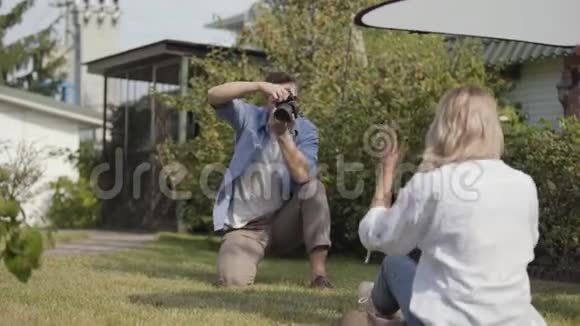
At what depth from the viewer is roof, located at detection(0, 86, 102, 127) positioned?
22.9 m

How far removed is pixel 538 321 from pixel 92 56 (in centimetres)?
3947

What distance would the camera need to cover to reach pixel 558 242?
8906 mm

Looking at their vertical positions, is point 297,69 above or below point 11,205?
above

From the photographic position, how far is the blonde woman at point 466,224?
3.45 meters

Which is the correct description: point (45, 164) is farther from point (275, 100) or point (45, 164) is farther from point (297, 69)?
point (275, 100)

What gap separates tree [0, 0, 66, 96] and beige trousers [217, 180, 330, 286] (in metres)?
28.4

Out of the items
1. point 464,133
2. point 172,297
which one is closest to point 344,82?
point 172,297

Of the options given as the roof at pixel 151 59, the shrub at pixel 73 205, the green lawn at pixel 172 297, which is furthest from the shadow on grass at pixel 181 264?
the shrub at pixel 73 205

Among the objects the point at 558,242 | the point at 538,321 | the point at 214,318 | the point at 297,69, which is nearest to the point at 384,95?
the point at 558,242

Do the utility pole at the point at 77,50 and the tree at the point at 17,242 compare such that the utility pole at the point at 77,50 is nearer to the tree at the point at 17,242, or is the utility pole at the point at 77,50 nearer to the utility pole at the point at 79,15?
the utility pole at the point at 79,15

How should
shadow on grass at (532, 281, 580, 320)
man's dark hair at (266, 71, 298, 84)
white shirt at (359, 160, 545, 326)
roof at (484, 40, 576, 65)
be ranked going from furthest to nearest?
roof at (484, 40, 576, 65) < man's dark hair at (266, 71, 298, 84) < shadow on grass at (532, 281, 580, 320) < white shirt at (359, 160, 545, 326)

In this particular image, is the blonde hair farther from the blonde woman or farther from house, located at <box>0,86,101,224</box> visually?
house, located at <box>0,86,101,224</box>

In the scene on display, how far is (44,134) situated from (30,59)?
1665cm

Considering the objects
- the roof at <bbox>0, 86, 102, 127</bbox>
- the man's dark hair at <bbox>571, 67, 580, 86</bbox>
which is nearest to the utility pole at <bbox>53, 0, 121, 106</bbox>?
the roof at <bbox>0, 86, 102, 127</bbox>
